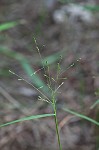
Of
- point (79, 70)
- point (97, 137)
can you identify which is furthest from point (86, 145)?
point (79, 70)

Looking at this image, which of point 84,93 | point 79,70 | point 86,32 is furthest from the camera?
point 86,32

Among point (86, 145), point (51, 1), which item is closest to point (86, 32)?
point (51, 1)

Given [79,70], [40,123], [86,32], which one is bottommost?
[40,123]

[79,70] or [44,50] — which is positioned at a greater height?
[44,50]

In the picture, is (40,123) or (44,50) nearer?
(40,123)

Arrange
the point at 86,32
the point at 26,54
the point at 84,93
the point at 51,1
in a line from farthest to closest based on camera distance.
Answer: the point at 51,1, the point at 86,32, the point at 26,54, the point at 84,93

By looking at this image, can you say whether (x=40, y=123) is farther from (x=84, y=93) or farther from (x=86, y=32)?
(x=86, y=32)
